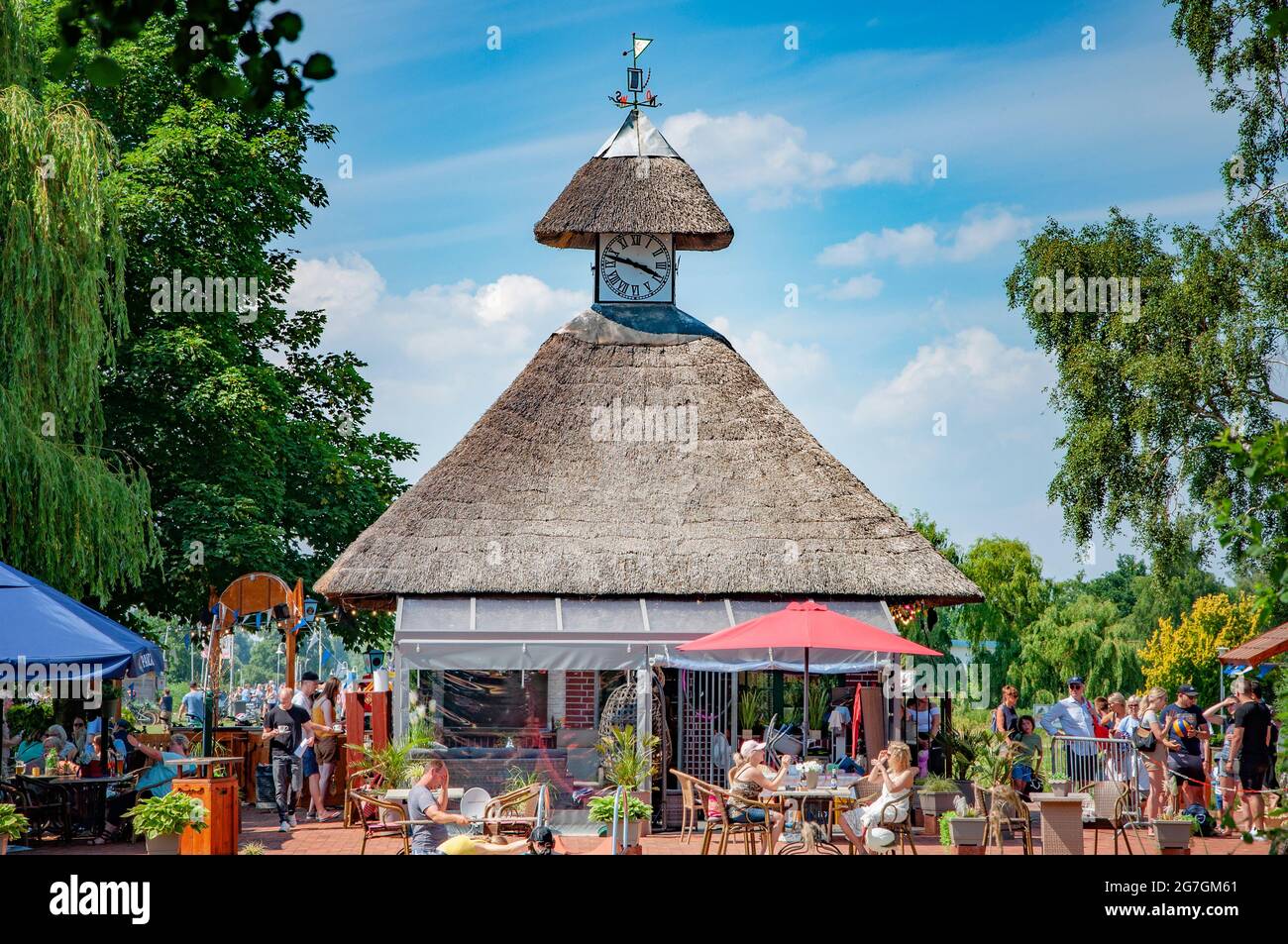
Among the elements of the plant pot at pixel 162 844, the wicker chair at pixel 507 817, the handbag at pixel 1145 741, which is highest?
the handbag at pixel 1145 741

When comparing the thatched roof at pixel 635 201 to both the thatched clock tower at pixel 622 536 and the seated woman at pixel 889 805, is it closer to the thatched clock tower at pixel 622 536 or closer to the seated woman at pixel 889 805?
the thatched clock tower at pixel 622 536

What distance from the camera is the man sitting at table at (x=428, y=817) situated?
11.7m

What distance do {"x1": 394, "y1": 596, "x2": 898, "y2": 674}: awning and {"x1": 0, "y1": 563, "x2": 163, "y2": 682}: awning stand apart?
364 centimetres

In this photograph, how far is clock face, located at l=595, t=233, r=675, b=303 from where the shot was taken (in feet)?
74.5

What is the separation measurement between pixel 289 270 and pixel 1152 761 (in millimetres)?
18433


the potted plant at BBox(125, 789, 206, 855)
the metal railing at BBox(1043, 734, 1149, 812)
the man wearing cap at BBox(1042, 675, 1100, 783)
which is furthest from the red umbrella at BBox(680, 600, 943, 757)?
the potted plant at BBox(125, 789, 206, 855)

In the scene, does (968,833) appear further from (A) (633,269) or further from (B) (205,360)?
(B) (205,360)

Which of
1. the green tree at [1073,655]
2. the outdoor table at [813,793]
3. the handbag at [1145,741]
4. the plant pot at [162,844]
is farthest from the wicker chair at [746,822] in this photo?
the green tree at [1073,655]

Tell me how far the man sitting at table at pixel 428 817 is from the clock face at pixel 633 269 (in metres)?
11.6

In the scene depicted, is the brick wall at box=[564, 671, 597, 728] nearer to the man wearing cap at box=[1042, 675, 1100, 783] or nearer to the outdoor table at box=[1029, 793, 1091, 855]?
the man wearing cap at box=[1042, 675, 1100, 783]

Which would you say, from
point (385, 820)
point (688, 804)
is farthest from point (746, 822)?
point (385, 820)
